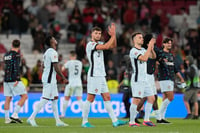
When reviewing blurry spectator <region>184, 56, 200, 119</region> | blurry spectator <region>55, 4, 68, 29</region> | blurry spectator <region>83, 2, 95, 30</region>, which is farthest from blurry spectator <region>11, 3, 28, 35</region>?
blurry spectator <region>184, 56, 200, 119</region>

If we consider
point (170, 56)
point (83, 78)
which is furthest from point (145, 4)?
point (170, 56)

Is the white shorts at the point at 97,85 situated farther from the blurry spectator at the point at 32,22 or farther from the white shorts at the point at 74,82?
the blurry spectator at the point at 32,22

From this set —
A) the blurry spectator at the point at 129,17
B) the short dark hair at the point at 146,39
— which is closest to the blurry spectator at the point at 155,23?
the blurry spectator at the point at 129,17

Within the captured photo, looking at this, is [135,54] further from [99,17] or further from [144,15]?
[144,15]

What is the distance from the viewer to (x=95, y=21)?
101 ft

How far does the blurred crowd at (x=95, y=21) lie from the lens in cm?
2956

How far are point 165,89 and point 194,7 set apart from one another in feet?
53.1

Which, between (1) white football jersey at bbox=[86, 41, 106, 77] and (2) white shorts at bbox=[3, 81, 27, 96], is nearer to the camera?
(1) white football jersey at bbox=[86, 41, 106, 77]

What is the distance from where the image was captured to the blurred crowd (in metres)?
29.6

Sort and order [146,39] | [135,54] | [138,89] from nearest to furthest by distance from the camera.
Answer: [135,54] → [138,89] → [146,39]

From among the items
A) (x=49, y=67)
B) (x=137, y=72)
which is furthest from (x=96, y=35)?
(x=49, y=67)

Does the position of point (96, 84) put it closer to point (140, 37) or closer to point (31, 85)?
point (140, 37)

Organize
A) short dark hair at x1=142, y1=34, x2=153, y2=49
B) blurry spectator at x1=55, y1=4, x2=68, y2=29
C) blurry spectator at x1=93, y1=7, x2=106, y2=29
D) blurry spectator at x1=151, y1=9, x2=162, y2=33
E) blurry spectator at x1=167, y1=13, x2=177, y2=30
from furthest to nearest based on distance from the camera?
blurry spectator at x1=167, y1=13, x2=177, y2=30
blurry spectator at x1=55, y1=4, x2=68, y2=29
blurry spectator at x1=151, y1=9, x2=162, y2=33
blurry spectator at x1=93, y1=7, x2=106, y2=29
short dark hair at x1=142, y1=34, x2=153, y2=49

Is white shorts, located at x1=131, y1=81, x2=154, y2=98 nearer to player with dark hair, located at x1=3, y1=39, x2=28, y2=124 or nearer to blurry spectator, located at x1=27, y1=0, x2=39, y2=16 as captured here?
player with dark hair, located at x1=3, y1=39, x2=28, y2=124
